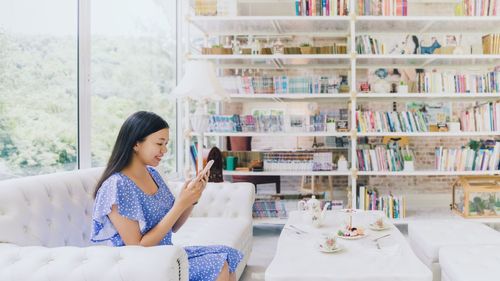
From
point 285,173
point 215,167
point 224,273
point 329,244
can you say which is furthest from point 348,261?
point 285,173

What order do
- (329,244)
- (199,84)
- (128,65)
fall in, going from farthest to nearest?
(128,65) → (199,84) → (329,244)

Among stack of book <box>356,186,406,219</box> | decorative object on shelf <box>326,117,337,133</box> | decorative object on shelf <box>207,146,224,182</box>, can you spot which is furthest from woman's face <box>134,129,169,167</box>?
stack of book <box>356,186,406,219</box>

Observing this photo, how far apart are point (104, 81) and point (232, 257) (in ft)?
7.06

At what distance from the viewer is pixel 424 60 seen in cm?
468

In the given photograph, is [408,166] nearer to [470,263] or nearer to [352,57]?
[352,57]

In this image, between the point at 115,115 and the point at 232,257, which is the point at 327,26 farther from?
the point at 232,257

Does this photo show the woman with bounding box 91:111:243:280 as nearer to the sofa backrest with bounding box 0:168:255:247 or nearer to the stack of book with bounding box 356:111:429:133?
the sofa backrest with bounding box 0:168:255:247

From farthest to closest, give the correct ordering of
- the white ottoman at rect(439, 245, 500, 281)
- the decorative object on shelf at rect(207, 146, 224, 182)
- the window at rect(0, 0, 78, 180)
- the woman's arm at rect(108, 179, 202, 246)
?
the decorative object on shelf at rect(207, 146, 224, 182) < the window at rect(0, 0, 78, 180) < the white ottoman at rect(439, 245, 500, 281) < the woman's arm at rect(108, 179, 202, 246)

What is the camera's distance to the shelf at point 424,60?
14.5 ft

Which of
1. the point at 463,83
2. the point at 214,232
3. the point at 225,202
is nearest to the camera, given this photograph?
the point at 214,232

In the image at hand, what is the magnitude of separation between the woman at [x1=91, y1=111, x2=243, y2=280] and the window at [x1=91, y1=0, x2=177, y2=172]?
1.57 meters

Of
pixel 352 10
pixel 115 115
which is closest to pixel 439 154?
pixel 352 10

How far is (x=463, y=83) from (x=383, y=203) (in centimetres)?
145

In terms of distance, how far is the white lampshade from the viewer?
11.9ft
